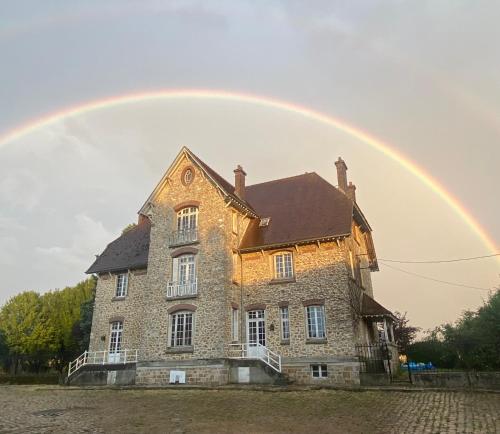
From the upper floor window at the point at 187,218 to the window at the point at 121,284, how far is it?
189 inches

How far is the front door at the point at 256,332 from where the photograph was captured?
1967 cm

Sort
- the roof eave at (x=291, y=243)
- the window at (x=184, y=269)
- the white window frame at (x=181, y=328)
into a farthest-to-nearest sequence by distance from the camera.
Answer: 1. the window at (x=184, y=269)
2. the white window frame at (x=181, y=328)
3. the roof eave at (x=291, y=243)

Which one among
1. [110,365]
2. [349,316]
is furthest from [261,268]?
[110,365]

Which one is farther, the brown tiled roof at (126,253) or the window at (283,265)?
the brown tiled roof at (126,253)

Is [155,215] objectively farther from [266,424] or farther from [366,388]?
[266,424]

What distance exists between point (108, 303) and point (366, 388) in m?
15.1

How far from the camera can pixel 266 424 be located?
30.4 ft

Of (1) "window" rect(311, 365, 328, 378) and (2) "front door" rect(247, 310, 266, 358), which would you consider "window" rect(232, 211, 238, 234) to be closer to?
(2) "front door" rect(247, 310, 266, 358)

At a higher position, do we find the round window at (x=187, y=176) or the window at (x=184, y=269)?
the round window at (x=187, y=176)

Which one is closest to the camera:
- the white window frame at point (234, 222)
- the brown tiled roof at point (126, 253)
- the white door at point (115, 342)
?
the white window frame at point (234, 222)

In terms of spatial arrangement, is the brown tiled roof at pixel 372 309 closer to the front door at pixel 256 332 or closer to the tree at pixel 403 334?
the front door at pixel 256 332

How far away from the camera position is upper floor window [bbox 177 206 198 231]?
71.5ft

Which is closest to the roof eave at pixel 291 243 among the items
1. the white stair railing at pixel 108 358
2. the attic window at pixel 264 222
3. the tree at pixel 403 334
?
the attic window at pixel 264 222

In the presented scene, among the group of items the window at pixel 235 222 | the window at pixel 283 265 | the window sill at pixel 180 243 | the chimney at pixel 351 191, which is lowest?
the window at pixel 283 265
